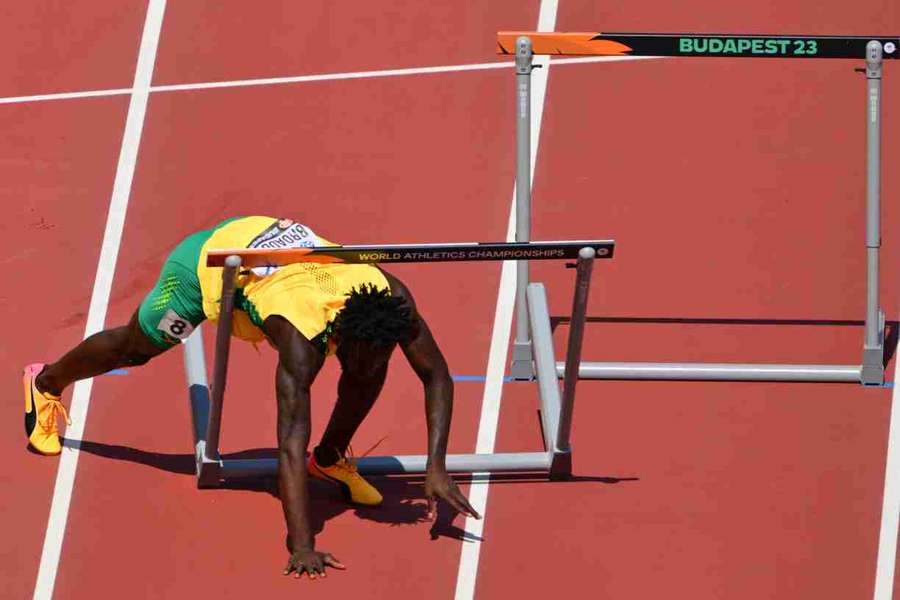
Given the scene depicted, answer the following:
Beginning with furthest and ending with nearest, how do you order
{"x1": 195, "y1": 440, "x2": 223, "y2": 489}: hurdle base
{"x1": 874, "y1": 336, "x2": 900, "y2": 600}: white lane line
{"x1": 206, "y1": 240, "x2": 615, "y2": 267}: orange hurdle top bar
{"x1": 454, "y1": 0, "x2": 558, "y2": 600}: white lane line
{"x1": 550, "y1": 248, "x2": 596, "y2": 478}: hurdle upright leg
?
{"x1": 195, "y1": 440, "x2": 223, "y2": 489}: hurdle base, {"x1": 454, "y1": 0, "x2": 558, "y2": 600}: white lane line, {"x1": 874, "y1": 336, "x2": 900, "y2": 600}: white lane line, {"x1": 550, "y1": 248, "x2": 596, "y2": 478}: hurdle upright leg, {"x1": 206, "y1": 240, "x2": 615, "y2": 267}: orange hurdle top bar

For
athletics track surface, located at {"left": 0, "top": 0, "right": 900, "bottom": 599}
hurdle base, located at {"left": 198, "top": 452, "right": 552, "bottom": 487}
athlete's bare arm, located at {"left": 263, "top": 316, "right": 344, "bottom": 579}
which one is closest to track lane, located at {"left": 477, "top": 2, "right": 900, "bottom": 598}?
athletics track surface, located at {"left": 0, "top": 0, "right": 900, "bottom": 599}

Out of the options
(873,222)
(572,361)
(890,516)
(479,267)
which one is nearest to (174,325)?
(572,361)

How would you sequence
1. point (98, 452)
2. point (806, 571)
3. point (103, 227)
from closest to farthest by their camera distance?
point (806, 571), point (98, 452), point (103, 227)

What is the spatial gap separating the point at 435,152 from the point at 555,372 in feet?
8.23

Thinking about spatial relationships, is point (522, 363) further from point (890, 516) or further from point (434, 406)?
point (890, 516)

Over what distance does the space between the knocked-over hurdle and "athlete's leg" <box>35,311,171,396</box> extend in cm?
42

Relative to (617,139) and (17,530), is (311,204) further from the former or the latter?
(17,530)

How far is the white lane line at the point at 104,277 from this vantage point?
31.2 ft

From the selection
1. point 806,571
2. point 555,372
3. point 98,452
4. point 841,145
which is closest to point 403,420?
point 555,372

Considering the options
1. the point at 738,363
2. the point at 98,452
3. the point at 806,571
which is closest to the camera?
the point at 806,571

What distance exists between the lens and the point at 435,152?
12422mm

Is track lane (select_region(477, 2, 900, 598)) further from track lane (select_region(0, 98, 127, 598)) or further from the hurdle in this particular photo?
track lane (select_region(0, 98, 127, 598))

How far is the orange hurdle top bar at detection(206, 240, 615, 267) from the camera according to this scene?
8664 mm

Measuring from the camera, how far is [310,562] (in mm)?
8953
